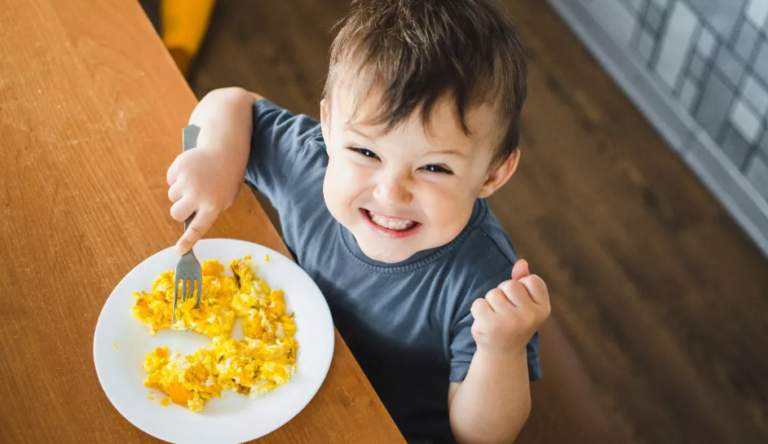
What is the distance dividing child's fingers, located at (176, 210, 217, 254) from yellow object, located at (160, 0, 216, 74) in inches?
51.1

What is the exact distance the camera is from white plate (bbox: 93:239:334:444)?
2.69 feet

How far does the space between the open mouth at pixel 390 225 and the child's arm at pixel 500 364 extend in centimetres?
12

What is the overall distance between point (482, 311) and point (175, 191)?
383 millimetres

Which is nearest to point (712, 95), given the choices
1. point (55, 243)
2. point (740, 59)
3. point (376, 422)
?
point (740, 59)

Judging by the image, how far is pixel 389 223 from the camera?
961mm

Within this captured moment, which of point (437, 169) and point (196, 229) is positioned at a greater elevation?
point (437, 169)

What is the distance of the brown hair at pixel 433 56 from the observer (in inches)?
31.6

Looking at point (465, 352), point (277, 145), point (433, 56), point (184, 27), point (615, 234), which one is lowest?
point (615, 234)

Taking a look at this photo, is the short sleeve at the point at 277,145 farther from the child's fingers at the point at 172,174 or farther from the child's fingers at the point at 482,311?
the child's fingers at the point at 482,311

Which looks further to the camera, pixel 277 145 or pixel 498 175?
pixel 277 145

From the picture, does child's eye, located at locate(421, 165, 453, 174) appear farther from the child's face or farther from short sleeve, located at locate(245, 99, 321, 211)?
short sleeve, located at locate(245, 99, 321, 211)

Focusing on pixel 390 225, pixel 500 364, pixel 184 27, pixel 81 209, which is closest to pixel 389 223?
pixel 390 225

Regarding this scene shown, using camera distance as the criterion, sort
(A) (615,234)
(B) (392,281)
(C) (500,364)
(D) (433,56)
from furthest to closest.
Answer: (A) (615,234), (B) (392,281), (C) (500,364), (D) (433,56)

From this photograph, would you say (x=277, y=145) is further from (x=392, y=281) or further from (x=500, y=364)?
(x=500, y=364)
